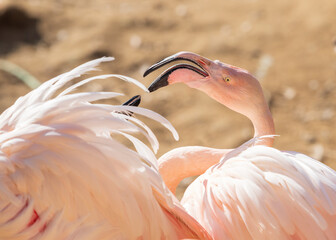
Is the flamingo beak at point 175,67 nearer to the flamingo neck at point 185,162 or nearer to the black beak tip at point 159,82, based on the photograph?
the black beak tip at point 159,82

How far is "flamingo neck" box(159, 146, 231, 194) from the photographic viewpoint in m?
2.29

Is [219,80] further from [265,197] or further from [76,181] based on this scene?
[76,181]

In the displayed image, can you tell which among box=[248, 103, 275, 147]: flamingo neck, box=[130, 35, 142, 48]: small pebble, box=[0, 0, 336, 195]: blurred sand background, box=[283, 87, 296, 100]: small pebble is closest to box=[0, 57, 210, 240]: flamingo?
box=[248, 103, 275, 147]: flamingo neck

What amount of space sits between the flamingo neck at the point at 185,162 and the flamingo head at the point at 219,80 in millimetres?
237

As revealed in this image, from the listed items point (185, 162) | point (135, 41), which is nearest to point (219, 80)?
point (185, 162)

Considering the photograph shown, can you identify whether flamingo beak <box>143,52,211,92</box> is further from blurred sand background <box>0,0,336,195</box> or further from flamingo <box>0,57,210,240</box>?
blurred sand background <box>0,0,336,195</box>

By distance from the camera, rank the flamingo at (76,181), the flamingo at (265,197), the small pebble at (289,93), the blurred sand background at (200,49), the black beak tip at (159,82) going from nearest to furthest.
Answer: the flamingo at (76,181) < the flamingo at (265,197) < the black beak tip at (159,82) < the blurred sand background at (200,49) < the small pebble at (289,93)

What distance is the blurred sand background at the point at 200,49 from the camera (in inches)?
157

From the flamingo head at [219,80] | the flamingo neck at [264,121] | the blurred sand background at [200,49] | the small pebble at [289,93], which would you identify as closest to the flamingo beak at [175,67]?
the flamingo head at [219,80]

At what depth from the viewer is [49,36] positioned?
512 centimetres

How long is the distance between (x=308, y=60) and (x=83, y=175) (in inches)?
134

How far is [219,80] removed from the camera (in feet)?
7.57

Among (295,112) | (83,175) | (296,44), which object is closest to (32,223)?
(83,175)

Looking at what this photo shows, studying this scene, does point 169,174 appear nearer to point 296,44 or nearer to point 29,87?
point 29,87
